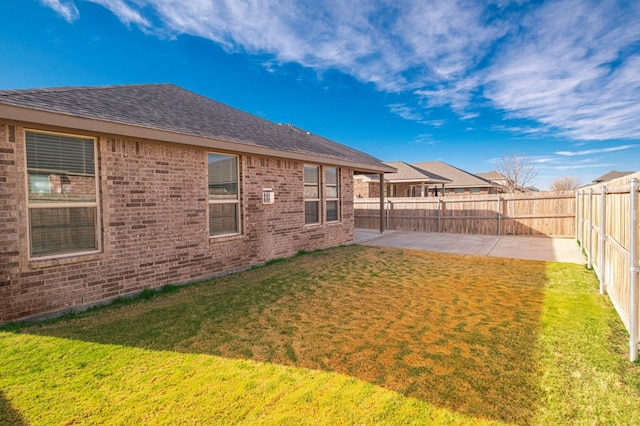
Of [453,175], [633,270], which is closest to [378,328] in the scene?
[633,270]

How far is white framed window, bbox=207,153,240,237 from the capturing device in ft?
23.5

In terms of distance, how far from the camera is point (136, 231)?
5.72 m

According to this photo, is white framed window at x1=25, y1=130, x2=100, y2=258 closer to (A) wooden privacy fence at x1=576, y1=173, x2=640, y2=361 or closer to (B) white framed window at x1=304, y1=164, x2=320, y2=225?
(B) white framed window at x1=304, y1=164, x2=320, y2=225

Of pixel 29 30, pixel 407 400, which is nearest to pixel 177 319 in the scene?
pixel 407 400

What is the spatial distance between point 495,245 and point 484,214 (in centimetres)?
386

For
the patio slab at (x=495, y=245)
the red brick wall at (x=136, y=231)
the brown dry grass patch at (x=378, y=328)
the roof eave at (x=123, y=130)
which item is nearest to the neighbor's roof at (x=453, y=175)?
the patio slab at (x=495, y=245)

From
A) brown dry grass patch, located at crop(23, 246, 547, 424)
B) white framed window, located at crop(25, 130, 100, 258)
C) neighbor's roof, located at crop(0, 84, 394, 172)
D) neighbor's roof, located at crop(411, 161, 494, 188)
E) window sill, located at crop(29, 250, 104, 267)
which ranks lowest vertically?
brown dry grass patch, located at crop(23, 246, 547, 424)

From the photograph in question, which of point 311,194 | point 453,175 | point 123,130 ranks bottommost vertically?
point 311,194

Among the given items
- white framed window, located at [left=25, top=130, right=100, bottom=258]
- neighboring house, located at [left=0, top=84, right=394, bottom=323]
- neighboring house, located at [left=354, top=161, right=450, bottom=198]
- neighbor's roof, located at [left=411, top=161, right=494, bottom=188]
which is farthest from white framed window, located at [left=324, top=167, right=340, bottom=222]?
neighbor's roof, located at [left=411, top=161, right=494, bottom=188]

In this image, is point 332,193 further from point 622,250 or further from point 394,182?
point 394,182

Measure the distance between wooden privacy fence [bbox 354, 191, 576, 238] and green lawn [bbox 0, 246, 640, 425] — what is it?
9.31 metres

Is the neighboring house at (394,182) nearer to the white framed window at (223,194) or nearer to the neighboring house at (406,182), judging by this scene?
the neighboring house at (406,182)

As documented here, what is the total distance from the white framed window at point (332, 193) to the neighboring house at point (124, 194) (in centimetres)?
220

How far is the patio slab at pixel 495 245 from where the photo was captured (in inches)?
390
